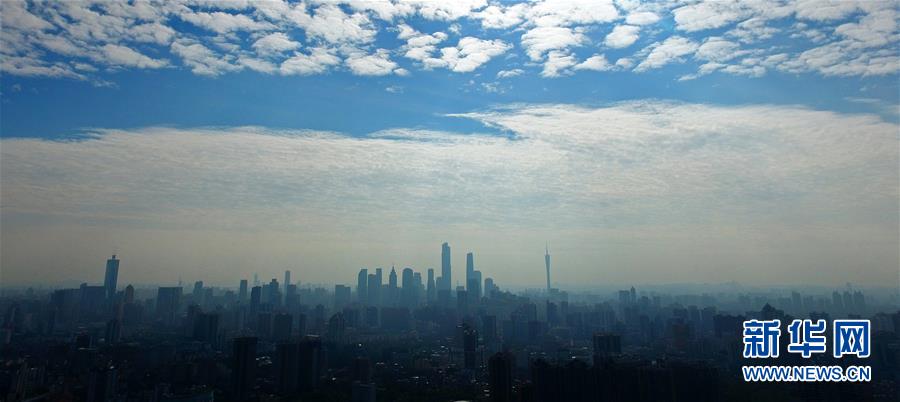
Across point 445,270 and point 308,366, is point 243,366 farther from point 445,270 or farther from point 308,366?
point 445,270

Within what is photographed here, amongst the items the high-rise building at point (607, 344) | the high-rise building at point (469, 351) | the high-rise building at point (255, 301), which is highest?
the high-rise building at point (255, 301)

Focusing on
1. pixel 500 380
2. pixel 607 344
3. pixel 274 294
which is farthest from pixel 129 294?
pixel 607 344

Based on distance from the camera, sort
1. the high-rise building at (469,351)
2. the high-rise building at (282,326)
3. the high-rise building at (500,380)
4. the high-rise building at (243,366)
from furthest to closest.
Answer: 1. the high-rise building at (282,326)
2. the high-rise building at (469,351)
3. the high-rise building at (243,366)
4. the high-rise building at (500,380)

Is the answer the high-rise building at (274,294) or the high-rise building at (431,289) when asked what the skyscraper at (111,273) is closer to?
the high-rise building at (274,294)

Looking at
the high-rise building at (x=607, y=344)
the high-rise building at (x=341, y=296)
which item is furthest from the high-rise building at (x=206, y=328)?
the high-rise building at (x=341, y=296)

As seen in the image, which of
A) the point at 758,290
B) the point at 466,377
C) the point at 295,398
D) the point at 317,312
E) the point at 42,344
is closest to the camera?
the point at 295,398

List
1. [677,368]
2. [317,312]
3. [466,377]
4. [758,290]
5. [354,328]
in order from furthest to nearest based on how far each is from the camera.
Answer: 1. [758,290]
2. [317,312]
3. [354,328]
4. [466,377]
5. [677,368]

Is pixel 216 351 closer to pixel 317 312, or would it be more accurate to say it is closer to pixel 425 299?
pixel 317 312

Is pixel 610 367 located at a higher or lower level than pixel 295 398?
higher

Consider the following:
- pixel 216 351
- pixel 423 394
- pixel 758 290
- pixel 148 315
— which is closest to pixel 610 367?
pixel 423 394
